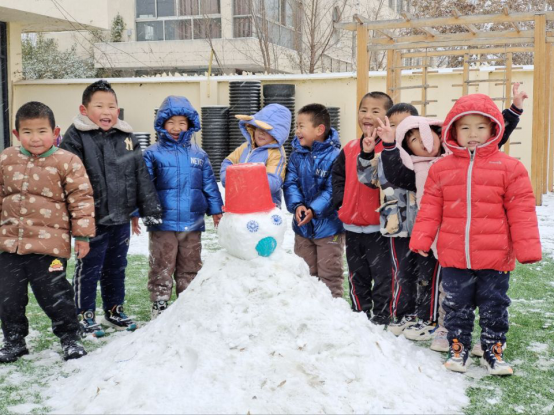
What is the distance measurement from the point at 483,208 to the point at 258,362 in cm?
155

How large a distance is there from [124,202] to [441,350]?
→ 7.76 ft

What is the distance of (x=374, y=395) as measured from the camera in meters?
3.06

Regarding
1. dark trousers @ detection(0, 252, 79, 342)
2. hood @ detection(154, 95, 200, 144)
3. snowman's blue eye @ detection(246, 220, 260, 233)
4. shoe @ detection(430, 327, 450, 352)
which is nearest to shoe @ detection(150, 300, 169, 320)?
Answer: dark trousers @ detection(0, 252, 79, 342)

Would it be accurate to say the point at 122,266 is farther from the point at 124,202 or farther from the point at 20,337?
the point at 20,337

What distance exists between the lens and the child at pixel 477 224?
361 cm

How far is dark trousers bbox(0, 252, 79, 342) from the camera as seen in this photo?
3.98 metres

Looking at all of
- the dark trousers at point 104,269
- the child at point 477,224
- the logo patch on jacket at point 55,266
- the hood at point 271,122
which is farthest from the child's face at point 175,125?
the child at point 477,224

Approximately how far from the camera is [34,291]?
405 centimetres

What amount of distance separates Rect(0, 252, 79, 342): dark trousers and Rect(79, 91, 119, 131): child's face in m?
1.02

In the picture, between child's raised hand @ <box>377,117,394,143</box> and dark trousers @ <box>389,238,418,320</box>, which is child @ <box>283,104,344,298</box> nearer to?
dark trousers @ <box>389,238,418,320</box>

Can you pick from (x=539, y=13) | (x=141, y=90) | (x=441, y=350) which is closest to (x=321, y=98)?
(x=141, y=90)

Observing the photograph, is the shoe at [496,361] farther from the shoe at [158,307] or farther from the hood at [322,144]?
the shoe at [158,307]

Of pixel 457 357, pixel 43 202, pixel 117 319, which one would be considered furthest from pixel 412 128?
pixel 117 319

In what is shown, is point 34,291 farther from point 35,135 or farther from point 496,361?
point 496,361
